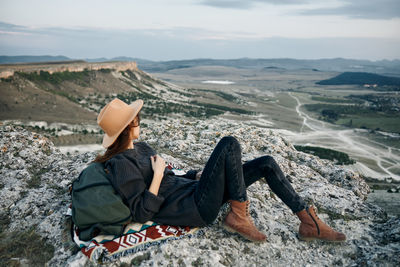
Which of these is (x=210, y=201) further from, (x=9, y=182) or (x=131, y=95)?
(x=131, y=95)

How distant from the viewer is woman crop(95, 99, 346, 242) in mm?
3451

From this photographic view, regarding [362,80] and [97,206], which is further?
[362,80]

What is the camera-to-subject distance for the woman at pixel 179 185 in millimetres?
3451

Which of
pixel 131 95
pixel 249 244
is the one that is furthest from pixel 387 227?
pixel 131 95

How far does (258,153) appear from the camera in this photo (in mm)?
8492

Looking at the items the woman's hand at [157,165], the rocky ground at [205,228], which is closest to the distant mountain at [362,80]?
the rocky ground at [205,228]

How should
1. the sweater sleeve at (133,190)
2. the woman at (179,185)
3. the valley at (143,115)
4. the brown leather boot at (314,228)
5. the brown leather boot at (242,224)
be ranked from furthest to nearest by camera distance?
1. the valley at (143,115)
2. the brown leather boot at (314,228)
3. the brown leather boot at (242,224)
4. the woman at (179,185)
5. the sweater sleeve at (133,190)

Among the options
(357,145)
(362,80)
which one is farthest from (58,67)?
(362,80)

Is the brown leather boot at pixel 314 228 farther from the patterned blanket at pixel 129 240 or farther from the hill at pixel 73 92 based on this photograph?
the hill at pixel 73 92

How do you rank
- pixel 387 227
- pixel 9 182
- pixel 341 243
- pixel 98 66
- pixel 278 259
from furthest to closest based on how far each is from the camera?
pixel 98 66 → pixel 9 182 → pixel 387 227 → pixel 341 243 → pixel 278 259

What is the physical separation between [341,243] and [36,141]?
794 centimetres

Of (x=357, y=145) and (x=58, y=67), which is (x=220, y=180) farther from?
(x=58, y=67)

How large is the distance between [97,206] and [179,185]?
1.11 meters

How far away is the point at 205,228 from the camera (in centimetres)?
420
